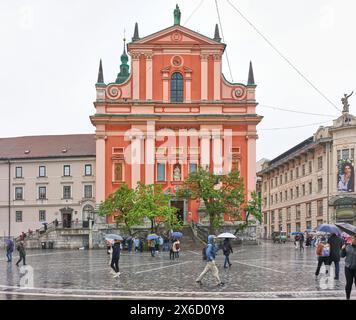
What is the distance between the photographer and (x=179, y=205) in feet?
206

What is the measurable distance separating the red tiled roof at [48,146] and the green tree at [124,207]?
20162 millimetres

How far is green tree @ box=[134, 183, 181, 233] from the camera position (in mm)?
50375

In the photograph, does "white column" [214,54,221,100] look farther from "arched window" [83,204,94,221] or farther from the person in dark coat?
the person in dark coat

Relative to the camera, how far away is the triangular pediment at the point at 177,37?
62.5 meters

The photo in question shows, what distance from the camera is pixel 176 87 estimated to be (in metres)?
63.1

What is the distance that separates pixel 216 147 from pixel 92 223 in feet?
47.3

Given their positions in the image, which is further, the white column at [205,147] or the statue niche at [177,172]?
the statue niche at [177,172]

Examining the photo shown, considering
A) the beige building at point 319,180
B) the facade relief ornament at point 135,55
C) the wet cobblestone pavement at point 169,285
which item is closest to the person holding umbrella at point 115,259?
the wet cobblestone pavement at point 169,285

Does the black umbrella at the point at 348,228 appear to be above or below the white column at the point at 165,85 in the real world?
below

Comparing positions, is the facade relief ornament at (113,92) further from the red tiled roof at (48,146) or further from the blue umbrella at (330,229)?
the blue umbrella at (330,229)

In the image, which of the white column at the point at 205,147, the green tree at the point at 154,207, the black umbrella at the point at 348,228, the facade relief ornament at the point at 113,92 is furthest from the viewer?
the facade relief ornament at the point at 113,92

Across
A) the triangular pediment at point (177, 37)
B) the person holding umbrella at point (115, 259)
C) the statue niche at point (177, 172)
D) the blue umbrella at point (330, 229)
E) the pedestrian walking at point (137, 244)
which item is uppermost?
the triangular pediment at point (177, 37)
